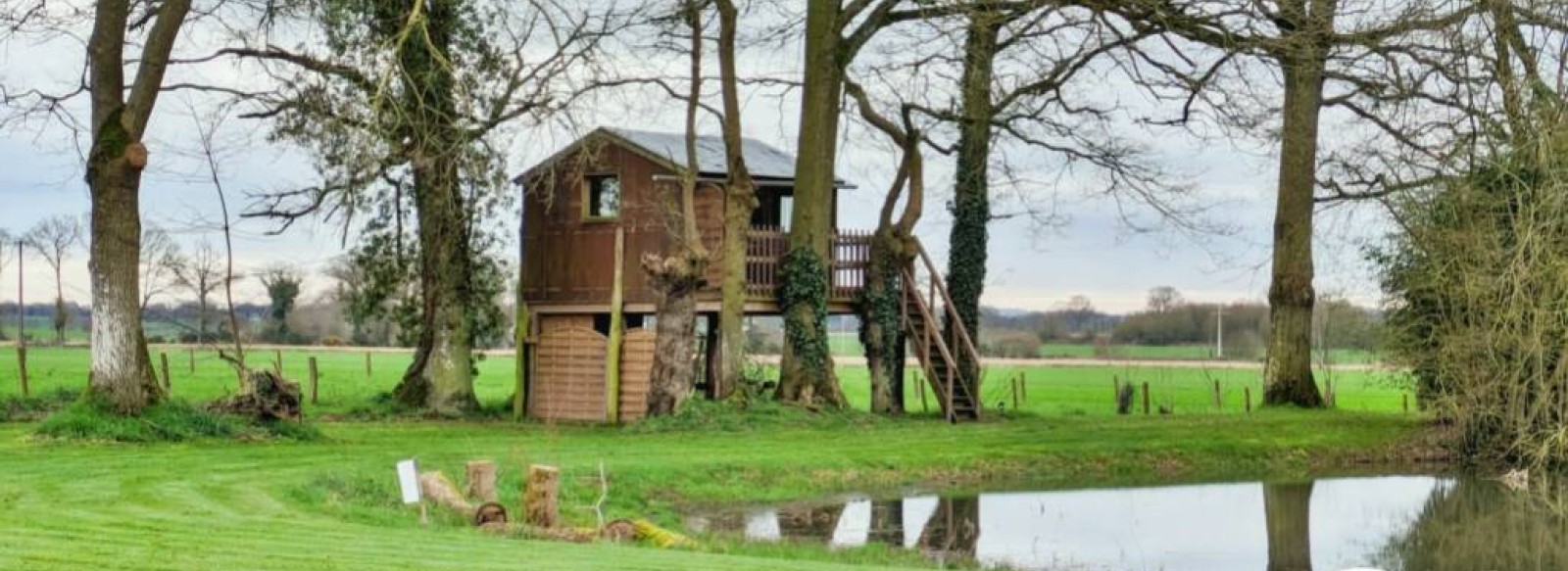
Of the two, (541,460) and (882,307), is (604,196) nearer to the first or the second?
(882,307)

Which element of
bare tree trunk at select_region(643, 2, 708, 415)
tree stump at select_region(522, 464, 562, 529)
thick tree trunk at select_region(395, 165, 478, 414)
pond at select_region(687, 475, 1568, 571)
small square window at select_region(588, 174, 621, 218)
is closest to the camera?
tree stump at select_region(522, 464, 562, 529)

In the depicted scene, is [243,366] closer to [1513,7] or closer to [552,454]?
[552,454]

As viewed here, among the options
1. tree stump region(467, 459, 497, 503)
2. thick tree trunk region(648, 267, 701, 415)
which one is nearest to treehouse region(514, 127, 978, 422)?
thick tree trunk region(648, 267, 701, 415)

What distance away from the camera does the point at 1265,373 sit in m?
38.2

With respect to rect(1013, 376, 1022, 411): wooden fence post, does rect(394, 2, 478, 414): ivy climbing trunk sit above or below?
above

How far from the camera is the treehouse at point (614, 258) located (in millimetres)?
35062

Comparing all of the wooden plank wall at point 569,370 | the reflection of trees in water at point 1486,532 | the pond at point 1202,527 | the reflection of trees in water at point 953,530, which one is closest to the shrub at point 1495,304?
the reflection of trees in water at point 1486,532

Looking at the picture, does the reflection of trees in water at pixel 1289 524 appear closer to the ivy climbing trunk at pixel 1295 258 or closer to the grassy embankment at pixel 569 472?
the grassy embankment at pixel 569 472

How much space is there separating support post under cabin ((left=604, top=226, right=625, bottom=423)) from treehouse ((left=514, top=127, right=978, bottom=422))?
0.7 inches

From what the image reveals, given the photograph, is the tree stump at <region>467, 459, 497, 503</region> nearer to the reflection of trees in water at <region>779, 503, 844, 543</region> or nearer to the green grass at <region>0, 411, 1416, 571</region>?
the green grass at <region>0, 411, 1416, 571</region>

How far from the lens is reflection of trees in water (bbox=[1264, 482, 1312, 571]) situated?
70.0 ft

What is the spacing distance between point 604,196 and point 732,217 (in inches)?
170

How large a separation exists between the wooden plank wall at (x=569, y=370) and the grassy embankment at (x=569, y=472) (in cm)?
236

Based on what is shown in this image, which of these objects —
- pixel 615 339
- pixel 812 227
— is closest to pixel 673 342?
pixel 812 227
